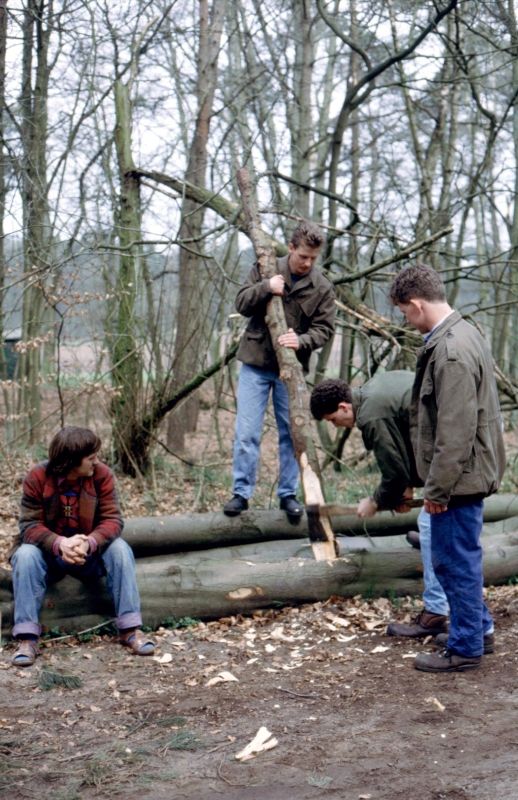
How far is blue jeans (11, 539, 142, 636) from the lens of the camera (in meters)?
4.05

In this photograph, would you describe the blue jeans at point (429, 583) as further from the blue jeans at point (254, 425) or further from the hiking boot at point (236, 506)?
the hiking boot at point (236, 506)

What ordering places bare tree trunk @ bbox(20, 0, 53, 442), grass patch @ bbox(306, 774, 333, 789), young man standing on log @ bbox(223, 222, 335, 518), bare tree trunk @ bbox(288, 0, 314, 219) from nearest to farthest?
grass patch @ bbox(306, 774, 333, 789) < young man standing on log @ bbox(223, 222, 335, 518) < bare tree trunk @ bbox(20, 0, 53, 442) < bare tree trunk @ bbox(288, 0, 314, 219)

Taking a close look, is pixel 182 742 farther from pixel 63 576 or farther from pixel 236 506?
pixel 236 506

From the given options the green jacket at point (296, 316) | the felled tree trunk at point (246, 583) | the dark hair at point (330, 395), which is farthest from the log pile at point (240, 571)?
the green jacket at point (296, 316)

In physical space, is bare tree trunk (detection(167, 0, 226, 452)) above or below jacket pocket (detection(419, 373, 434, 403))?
above

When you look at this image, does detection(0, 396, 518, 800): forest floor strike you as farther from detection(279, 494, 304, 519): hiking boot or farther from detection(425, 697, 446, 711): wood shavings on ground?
detection(279, 494, 304, 519): hiking boot

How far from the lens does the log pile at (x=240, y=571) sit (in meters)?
4.34

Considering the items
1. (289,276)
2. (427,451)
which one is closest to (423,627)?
(427,451)

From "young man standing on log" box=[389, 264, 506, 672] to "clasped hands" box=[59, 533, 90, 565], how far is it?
1981 mm

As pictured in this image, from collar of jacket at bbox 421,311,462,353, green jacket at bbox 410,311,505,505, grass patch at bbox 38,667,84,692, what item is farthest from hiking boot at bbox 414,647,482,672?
grass patch at bbox 38,667,84,692

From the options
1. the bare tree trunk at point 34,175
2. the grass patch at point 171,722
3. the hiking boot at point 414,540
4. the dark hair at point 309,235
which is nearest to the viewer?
the grass patch at point 171,722

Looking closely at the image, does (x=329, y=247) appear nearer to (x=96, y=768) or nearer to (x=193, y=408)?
(x=193, y=408)

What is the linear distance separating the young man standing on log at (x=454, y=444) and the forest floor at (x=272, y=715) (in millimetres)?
367

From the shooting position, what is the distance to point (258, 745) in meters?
2.95
